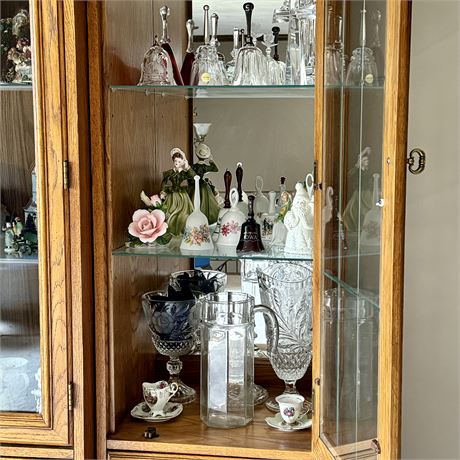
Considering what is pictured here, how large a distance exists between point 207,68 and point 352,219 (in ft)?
2.12

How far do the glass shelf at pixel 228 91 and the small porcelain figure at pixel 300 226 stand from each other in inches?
10.9

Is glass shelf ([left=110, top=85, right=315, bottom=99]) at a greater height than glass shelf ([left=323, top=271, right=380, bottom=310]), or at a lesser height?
greater

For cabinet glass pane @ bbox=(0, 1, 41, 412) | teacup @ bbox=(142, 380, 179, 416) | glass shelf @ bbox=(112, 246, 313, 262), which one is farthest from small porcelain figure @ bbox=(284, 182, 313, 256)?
cabinet glass pane @ bbox=(0, 1, 41, 412)

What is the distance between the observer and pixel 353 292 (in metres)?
1.28

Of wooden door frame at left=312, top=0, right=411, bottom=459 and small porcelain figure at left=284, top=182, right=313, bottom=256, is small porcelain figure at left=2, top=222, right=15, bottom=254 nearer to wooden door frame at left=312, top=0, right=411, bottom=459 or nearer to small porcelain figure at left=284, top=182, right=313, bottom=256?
small porcelain figure at left=284, top=182, right=313, bottom=256

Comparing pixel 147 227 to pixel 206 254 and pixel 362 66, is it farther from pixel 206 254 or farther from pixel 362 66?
pixel 362 66

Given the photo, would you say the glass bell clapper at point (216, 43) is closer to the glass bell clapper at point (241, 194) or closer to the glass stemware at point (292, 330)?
the glass bell clapper at point (241, 194)

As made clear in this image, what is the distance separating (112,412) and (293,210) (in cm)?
64

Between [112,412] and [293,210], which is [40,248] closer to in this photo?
[112,412]

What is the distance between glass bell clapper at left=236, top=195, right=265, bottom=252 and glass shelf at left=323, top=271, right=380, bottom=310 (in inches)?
9.6

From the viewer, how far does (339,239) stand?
4.43 feet

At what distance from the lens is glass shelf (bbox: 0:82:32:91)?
149 cm

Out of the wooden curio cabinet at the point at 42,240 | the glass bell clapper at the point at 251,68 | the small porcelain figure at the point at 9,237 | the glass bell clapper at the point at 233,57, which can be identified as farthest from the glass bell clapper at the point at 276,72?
the small porcelain figure at the point at 9,237

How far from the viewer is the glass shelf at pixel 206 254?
1601 millimetres
